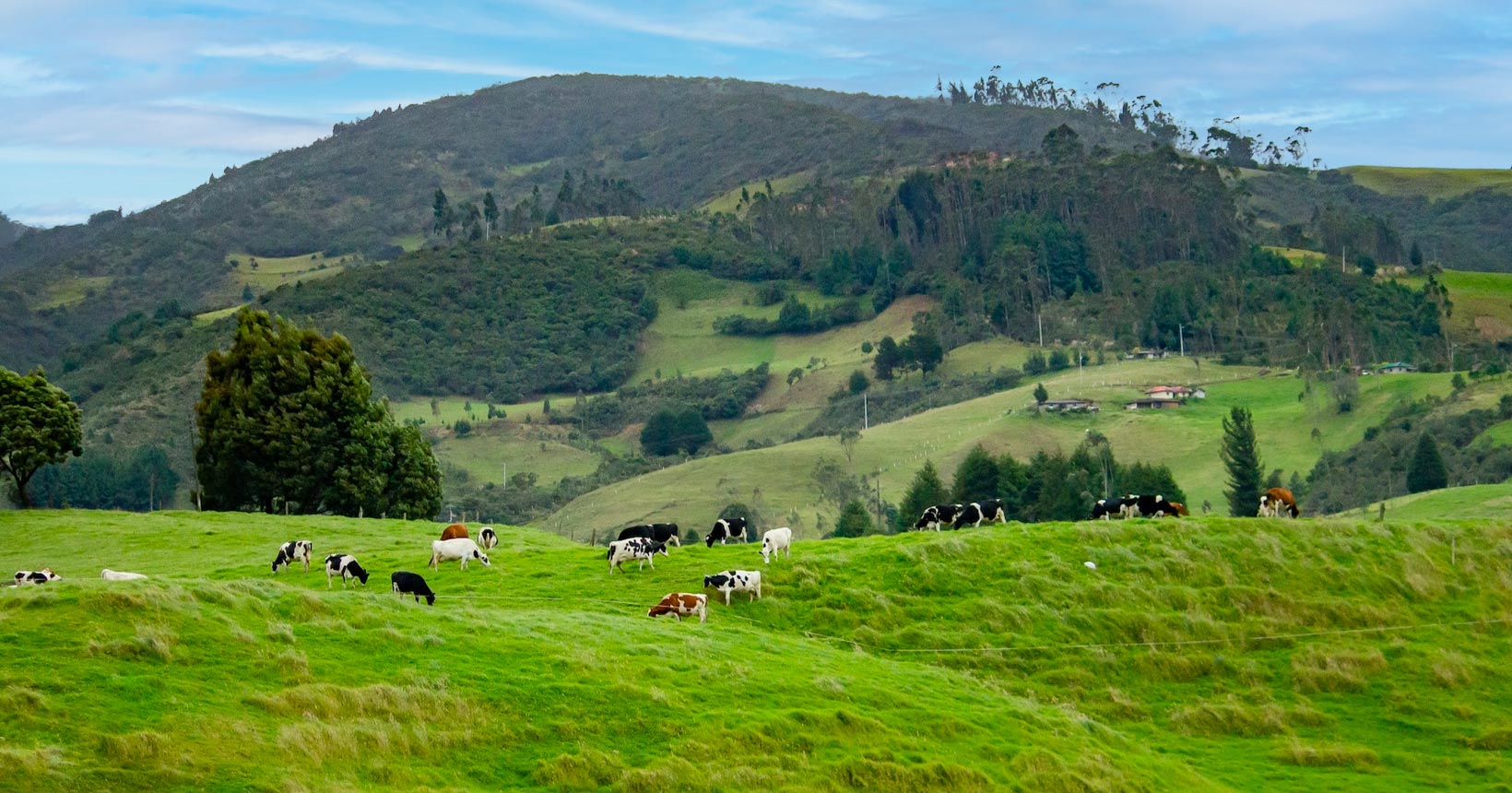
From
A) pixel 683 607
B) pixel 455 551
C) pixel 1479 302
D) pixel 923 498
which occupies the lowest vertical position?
pixel 923 498

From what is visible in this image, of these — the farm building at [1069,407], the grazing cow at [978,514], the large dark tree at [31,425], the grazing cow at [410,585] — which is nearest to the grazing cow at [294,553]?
the grazing cow at [410,585]

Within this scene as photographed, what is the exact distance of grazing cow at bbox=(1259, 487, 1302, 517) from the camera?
46625mm

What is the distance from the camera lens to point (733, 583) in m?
34.5

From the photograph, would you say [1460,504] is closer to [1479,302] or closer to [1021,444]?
[1021,444]

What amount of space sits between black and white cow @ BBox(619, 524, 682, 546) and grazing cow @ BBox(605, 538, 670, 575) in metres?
1.33

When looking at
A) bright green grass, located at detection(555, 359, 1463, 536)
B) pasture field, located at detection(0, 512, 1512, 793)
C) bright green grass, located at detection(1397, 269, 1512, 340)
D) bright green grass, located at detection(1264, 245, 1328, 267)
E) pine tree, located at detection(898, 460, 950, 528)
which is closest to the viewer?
pasture field, located at detection(0, 512, 1512, 793)

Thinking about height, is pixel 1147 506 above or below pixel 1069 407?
above

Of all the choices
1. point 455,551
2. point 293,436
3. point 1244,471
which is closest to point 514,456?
point 1244,471

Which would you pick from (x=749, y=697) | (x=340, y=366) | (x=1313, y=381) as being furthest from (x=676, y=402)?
(x=749, y=697)

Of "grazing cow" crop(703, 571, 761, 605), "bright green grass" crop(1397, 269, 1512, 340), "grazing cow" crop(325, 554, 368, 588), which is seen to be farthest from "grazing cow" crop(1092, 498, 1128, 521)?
"bright green grass" crop(1397, 269, 1512, 340)

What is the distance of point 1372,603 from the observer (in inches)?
1578

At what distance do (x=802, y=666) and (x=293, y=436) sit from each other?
114 feet

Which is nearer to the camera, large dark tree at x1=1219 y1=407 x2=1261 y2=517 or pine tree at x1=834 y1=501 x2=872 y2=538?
large dark tree at x1=1219 y1=407 x2=1261 y2=517

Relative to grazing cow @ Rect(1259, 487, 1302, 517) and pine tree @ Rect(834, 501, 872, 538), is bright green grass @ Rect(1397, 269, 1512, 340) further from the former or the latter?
grazing cow @ Rect(1259, 487, 1302, 517)
